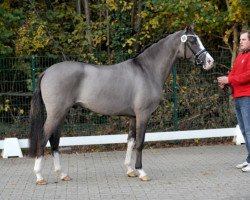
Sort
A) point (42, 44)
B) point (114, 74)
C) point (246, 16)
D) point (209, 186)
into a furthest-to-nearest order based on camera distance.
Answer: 1. point (42, 44)
2. point (246, 16)
3. point (114, 74)
4. point (209, 186)

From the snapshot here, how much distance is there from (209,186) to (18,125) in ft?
19.4

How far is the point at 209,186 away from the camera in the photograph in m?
8.68

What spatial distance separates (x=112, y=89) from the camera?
934cm

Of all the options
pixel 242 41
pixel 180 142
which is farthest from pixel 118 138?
pixel 242 41

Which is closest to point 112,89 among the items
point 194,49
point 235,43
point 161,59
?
point 161,59

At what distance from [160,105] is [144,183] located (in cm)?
503

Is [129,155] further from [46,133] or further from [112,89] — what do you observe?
[46,133]

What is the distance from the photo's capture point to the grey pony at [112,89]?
30.0 feet

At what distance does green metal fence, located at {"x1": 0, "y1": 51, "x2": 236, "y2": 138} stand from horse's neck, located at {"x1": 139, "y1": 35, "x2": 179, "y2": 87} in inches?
161

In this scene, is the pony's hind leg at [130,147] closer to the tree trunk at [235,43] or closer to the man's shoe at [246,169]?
the man's shoe at [246,169]

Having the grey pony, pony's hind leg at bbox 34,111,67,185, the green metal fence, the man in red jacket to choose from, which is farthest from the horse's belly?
the green metal fence

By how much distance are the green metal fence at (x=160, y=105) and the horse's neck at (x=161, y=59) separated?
161 inches

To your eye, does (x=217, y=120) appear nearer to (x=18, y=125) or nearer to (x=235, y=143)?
(x=235, y=143)

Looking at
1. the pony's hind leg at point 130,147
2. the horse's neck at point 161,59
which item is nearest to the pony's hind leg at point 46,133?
the pony's hind leg at point 130,147
